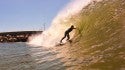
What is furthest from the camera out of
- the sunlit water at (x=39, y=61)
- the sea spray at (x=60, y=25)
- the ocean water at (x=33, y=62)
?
the sea spray at (x=60, y=25)

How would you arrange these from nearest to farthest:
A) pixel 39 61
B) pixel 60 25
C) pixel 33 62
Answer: pixel 33 62, pixel 39 61, pixel 60 25

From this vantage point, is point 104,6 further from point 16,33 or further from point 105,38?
point 16,33

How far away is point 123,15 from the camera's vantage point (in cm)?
2092

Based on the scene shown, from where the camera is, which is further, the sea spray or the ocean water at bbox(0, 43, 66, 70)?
the sea spray

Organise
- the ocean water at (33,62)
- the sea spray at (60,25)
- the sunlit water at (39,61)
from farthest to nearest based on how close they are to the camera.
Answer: the sea spray at (60,25) < the ocean water at (33,62) < the sunlit water at (39,61)

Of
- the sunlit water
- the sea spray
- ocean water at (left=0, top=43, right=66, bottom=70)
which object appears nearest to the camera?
the sunlit water

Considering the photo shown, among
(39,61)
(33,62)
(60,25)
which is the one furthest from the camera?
(60,25)

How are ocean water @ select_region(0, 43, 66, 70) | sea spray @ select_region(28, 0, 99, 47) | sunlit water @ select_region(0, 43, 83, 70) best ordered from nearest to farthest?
sunlit water @ select_region(0, 43, 83, 70)
ocean water @ select_region(0, 43, 66, 70)
sea spray @ select_region(28, 0, 99, 47)

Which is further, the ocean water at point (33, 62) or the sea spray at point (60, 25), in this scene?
the sea spray at point (60, 25)

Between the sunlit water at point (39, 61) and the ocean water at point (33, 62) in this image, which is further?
the ocean water at point (33, 62)

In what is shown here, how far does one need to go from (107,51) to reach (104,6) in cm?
1218

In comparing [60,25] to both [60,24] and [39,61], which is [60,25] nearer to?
[60,24]

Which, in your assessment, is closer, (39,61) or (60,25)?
(39,61)

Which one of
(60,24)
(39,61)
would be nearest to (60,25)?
(60,24)
